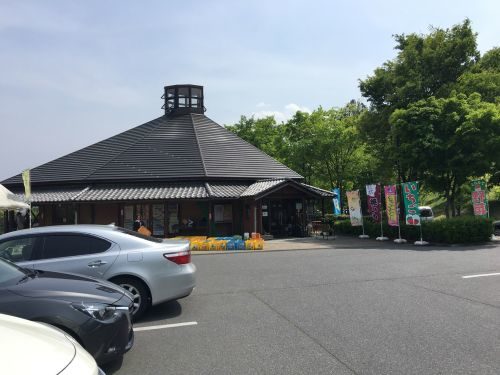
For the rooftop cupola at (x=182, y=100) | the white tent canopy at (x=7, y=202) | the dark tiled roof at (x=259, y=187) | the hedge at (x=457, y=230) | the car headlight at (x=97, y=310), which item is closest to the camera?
the car headlight at (x=97, y=310)

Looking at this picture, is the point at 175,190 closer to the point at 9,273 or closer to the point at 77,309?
the point at 9,273

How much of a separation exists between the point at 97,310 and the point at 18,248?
9.76 feet

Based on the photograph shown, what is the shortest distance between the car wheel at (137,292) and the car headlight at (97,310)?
7.05ft

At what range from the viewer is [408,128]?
21.6 metres

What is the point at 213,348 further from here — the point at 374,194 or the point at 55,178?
the point at 55,178

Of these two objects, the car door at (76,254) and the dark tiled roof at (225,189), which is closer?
the car door at (76,254)

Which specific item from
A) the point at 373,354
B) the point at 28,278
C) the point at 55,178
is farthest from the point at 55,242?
the point at 55,178

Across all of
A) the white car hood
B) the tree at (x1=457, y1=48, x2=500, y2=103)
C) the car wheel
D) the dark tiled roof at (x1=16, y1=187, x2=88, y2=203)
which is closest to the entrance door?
the dark tiled roof at (x1=16, y1=187, x2=88, y2=203)

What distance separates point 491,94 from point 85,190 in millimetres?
23999

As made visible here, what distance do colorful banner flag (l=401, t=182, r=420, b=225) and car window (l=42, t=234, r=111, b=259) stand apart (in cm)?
1605

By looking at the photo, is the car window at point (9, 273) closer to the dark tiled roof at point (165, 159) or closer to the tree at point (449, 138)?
the tree at point (449, 138)

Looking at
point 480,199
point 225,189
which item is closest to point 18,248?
point 225,189

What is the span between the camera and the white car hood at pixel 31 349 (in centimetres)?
229

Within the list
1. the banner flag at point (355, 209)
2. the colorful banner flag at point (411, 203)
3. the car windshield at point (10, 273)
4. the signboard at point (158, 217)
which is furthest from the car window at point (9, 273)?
the signboard at point (158, 217)
